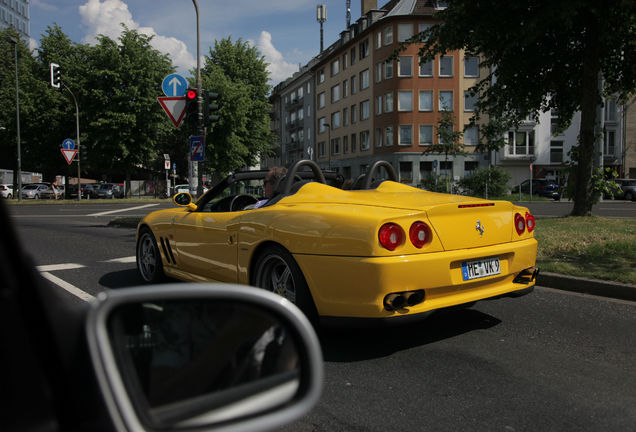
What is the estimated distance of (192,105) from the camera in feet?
40.5

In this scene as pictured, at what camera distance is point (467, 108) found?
46.6m

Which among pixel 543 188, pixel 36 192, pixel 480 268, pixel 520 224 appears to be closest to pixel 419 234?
pixel 480 268

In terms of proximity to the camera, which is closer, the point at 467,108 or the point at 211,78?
the point at 211,78

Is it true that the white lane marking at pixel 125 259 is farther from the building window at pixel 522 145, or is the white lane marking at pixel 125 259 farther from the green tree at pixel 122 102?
the building window at pixel 522 145

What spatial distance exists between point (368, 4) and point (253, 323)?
5988cm

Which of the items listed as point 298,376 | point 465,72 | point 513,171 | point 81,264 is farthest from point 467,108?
point 298,376

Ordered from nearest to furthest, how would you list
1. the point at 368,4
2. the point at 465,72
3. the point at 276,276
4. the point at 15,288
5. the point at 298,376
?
1. the point at 15,288
2. the point at 298,376
3. the point at 276,276
4. the point at 465,72
5. the point at 368,4

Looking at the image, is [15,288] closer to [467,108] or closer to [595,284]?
[595,284]

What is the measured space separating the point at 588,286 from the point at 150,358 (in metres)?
5.68

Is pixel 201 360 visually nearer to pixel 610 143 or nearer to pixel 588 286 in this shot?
pixel 588 286

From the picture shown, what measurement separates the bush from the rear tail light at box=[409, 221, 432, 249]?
3118cm

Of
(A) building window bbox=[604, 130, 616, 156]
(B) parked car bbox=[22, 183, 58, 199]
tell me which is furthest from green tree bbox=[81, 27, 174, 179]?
(A) building window bbox=[604, 130, 616, 156]

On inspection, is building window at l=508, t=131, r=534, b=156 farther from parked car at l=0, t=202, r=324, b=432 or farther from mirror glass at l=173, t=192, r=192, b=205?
parked car at l=0, t=202, r=324, b=432

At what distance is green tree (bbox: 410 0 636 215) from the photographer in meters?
10.0
